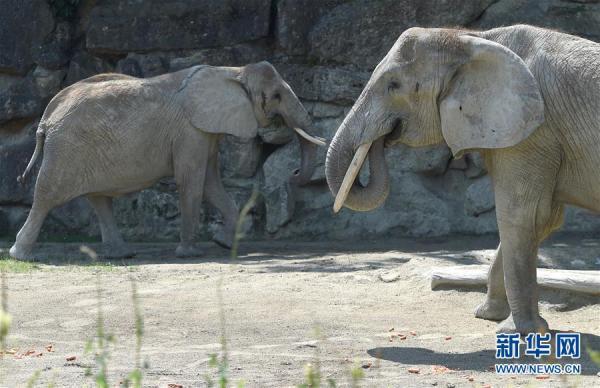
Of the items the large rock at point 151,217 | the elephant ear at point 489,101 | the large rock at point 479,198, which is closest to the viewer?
the elephant ear at point 489,101

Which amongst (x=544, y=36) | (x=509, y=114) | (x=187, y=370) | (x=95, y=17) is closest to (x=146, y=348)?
(x=187, y=370)

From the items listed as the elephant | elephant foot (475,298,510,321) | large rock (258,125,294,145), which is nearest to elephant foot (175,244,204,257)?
the elephant

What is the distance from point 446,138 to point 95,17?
8.60m

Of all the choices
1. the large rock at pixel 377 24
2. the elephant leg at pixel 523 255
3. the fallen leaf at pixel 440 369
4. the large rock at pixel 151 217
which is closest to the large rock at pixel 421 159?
the large rock at pixel 377 24

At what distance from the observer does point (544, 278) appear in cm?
800

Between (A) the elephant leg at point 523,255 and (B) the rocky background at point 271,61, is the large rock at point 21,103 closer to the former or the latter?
(B) the rocky background at point 271,61

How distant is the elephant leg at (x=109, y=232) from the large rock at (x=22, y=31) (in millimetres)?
2870

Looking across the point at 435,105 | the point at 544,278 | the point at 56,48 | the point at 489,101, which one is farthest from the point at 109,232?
the point at 489,101

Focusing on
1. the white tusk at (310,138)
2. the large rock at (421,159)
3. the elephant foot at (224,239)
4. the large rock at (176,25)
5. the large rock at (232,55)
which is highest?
the large rock at (176,25)

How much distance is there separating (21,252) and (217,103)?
2.49 meters

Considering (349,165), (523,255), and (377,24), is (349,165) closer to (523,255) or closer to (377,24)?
(523,255)

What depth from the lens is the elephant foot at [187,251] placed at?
1210 centimetres

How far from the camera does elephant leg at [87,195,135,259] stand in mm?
12148

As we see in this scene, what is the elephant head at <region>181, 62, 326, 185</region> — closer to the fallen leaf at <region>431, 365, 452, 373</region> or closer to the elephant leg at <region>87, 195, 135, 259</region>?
the elephant leg at <region>87, 195, 135, 259</region>
